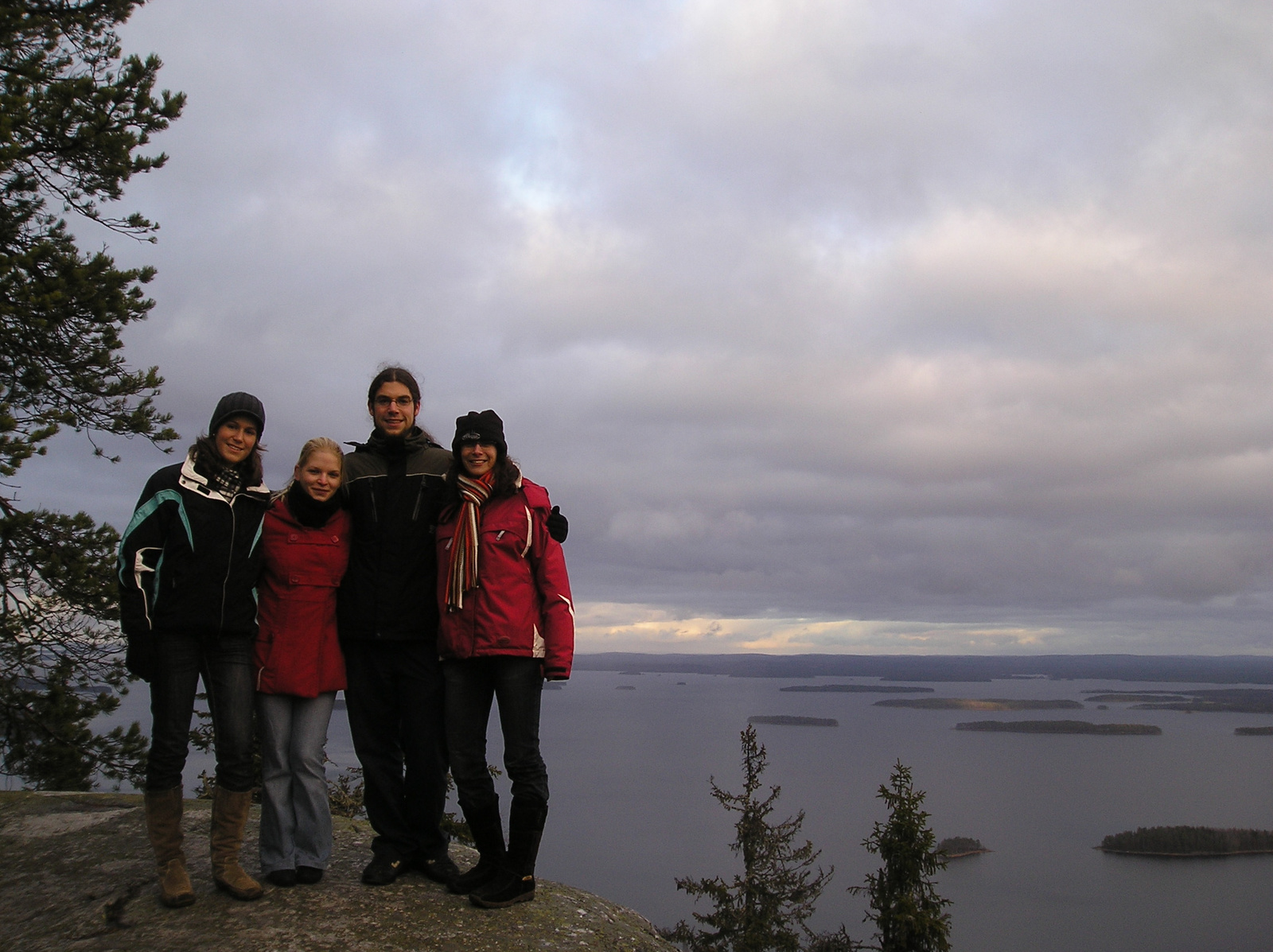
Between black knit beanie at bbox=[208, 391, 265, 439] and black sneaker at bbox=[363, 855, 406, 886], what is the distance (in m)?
2.27

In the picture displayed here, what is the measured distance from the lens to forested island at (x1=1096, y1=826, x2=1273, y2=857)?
2446 inches

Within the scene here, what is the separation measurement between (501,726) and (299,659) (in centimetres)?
103

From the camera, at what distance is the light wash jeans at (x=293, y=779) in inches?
167

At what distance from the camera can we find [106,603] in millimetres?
8086

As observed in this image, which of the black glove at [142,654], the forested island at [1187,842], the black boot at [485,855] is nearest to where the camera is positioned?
the black glove at [142,654]

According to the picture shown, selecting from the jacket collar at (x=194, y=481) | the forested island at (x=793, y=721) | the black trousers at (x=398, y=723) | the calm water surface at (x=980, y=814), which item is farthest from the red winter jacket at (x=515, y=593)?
the forested island at (x=793, y=721)

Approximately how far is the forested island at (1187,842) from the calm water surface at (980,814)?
1.35 metres

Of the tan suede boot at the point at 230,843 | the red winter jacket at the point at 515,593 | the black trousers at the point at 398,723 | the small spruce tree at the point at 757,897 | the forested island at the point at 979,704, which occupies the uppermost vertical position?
the red winter jacket at the point at 515,593

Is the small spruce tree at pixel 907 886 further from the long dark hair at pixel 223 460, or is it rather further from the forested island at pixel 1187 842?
the forested island at pixel 1187 842

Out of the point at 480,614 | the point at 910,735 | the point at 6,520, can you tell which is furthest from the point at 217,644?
the point at 910,735

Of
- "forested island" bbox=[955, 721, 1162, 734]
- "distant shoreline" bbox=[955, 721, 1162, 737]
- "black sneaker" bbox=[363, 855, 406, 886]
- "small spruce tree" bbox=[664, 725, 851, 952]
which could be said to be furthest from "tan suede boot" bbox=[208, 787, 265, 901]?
"forested island" bbox=[955, 721, 1162, 734]

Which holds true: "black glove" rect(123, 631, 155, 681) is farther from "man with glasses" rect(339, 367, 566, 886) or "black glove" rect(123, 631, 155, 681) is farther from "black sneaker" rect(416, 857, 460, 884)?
"black sneaker" rect(416, 857, 460, 884)

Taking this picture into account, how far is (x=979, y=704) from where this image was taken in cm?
17625

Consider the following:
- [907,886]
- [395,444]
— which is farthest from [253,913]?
[907,886]
